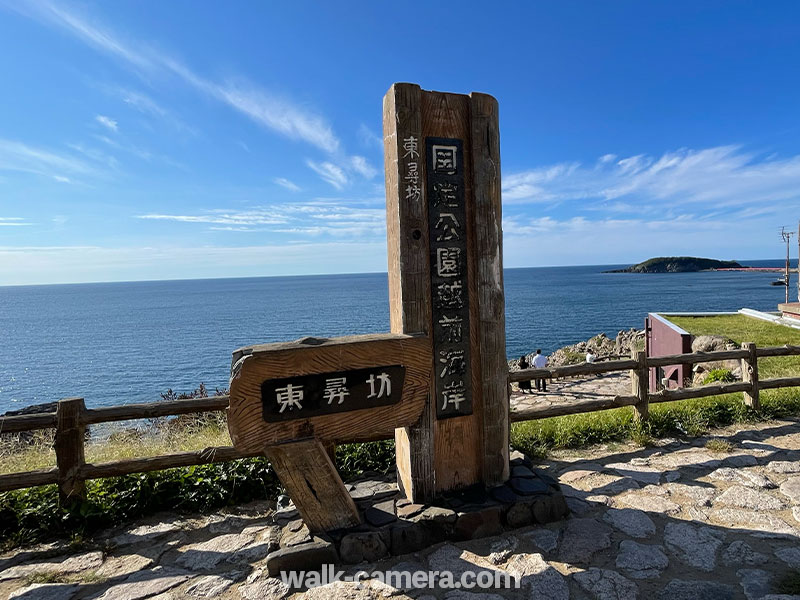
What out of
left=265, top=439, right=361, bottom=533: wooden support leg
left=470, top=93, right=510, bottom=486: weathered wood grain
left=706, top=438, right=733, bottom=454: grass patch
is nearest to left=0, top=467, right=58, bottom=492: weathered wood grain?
left=265, top=439, right=361, bottom=533: wooden support leg

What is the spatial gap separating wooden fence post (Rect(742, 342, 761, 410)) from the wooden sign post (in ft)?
14.1

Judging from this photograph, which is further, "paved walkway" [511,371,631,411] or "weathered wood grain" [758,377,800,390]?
"paved walkway" [511,371,631,411]

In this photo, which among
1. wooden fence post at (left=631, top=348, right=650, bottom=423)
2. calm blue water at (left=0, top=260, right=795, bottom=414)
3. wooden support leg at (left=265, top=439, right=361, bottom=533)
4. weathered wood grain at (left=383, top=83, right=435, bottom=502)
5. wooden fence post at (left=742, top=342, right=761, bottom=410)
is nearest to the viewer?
wooden support leg at (left=265, top=439, right=361, bottom=533)

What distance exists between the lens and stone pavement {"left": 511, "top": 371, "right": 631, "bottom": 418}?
10.6 metres

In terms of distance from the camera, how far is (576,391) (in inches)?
457

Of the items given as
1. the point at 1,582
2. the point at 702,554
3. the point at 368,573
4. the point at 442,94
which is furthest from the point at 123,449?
the point at 702,554

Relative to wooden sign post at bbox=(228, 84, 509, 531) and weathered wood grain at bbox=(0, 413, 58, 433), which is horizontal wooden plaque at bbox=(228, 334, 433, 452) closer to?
wooden sign post at bbox=(228, 84, 509, 531)

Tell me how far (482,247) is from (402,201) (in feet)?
2.56

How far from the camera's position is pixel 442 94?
138 inches

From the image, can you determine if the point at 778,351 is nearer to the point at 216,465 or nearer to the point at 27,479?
the point at 216,465

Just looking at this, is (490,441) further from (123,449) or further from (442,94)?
(123,449)

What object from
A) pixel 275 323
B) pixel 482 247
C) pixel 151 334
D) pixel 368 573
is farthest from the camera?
pixel 275 323

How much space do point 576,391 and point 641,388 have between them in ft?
21.9

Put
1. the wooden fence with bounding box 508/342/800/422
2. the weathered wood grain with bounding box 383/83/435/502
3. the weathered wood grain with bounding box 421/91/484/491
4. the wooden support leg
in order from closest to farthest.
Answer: the wooden support leg < the weathered wood grain with bounding box 383/83/435/502 < the weathered wood grain with bounding box 421/91/484/491 < the wooden fence with bounding box 508/342/800/422
